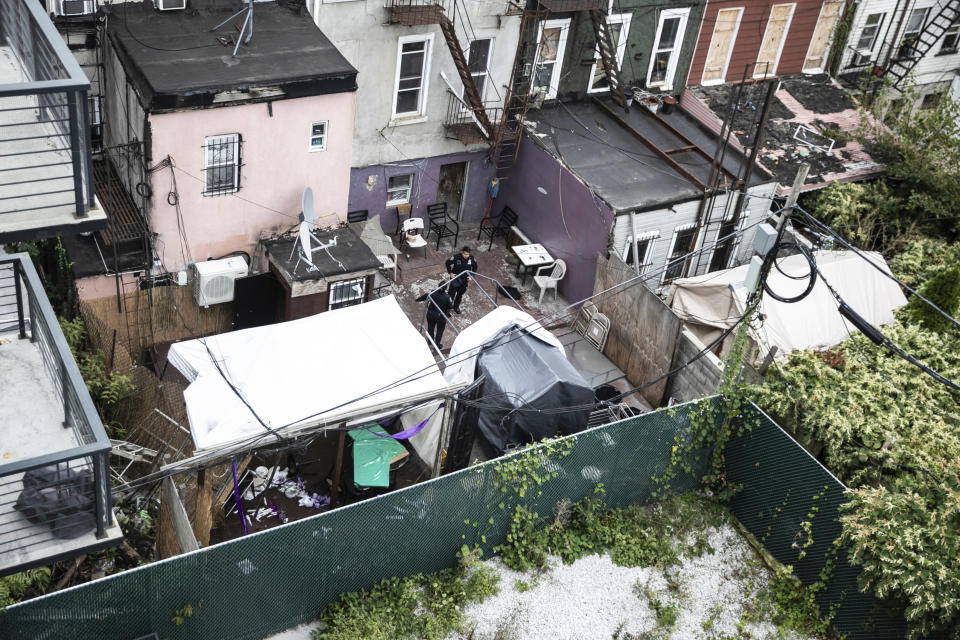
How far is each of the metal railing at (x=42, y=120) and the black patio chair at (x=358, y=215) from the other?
1161 centimetres

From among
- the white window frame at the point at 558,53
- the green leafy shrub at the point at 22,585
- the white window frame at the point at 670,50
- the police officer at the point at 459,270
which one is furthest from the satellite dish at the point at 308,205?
the white window frame at the point at 670,50

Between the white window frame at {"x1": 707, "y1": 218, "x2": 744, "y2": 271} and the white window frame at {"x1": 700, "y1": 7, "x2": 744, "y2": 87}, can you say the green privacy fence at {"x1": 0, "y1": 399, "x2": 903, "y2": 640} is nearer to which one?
the white window frame at {"x1": 707, "y1": 218, "x2": 744, "y2": 271}

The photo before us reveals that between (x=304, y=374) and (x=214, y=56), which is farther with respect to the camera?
(x=214, y=56)

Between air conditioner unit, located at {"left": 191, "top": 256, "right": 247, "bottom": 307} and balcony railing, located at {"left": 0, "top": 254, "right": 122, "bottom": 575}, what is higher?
balcony railing, located at {"left": 0, "top": 254, "right": 122, "bottom": 575}

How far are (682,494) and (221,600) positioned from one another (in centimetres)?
816

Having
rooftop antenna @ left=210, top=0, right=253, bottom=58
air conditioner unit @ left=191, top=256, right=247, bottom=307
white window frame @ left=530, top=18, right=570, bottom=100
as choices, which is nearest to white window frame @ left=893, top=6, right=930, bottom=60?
white window frame @ left=530, top=18, right=570, bottom=100

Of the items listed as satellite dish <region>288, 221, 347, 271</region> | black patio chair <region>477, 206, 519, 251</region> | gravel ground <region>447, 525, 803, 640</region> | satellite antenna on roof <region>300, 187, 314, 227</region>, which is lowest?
gravel ground <region>447, 525, 803, 640</region>

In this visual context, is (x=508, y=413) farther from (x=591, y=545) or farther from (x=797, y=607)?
(x=797, y=607)

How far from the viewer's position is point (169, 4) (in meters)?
17.2

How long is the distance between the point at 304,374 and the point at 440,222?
9.15 meters

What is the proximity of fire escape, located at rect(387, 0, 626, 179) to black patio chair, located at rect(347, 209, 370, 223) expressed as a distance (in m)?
2.69

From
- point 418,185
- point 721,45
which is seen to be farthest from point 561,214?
point 721,45

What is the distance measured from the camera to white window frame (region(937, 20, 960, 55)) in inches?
1024

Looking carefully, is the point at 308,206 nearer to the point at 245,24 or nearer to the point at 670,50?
the point at 245,24
